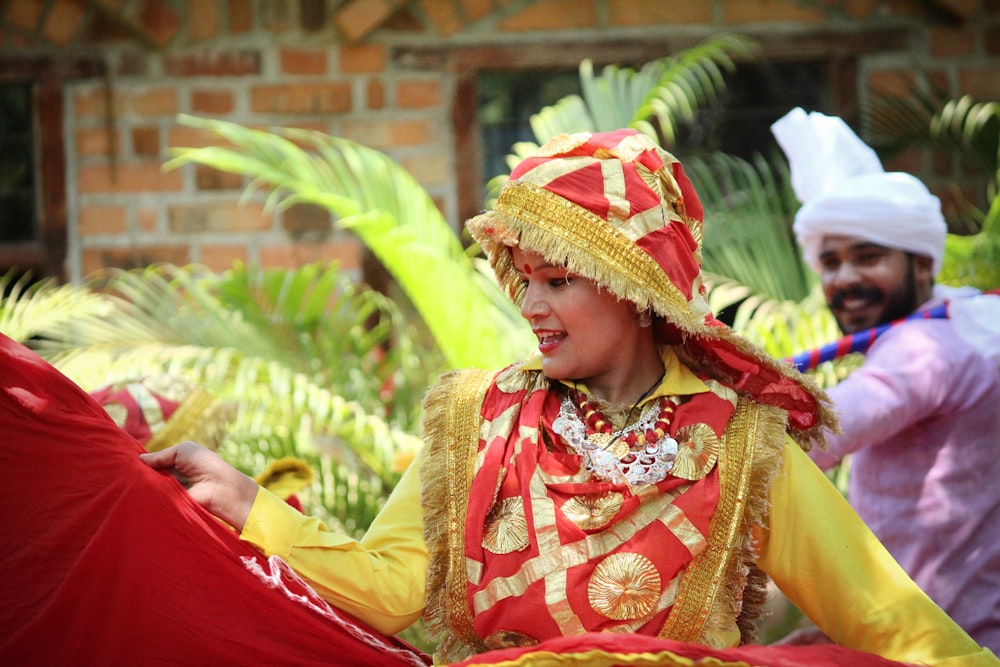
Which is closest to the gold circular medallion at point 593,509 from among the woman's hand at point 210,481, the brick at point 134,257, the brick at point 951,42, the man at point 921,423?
the woman's hand at point 210,481

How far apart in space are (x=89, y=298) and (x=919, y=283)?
2955mm

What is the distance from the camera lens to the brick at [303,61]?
563 cm

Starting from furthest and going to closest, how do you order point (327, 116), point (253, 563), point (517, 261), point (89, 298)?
point (327, 116)
point (89, 298)
point (517, 261)
point (253, 563)

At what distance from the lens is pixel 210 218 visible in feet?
18.3

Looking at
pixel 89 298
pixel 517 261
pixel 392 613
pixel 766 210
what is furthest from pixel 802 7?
pixel 392 613

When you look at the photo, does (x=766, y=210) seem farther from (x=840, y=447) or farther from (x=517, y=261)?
(x=517, y=261)

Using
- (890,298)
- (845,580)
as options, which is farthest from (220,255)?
(845,580)

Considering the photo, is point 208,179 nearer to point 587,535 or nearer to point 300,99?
point 300,99

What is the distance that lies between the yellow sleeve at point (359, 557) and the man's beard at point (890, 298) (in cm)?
167

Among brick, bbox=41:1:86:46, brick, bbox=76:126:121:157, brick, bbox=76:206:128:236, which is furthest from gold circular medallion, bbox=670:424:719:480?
brick, bbox=41:1:86:46

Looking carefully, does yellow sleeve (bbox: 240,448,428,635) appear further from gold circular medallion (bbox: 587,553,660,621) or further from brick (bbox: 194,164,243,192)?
brick (bbox: 194,164,243,192)

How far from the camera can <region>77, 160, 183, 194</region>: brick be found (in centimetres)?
560

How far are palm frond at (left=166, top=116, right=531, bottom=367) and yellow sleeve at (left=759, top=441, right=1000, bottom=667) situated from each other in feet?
7.20

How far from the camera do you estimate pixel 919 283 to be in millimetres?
3760
